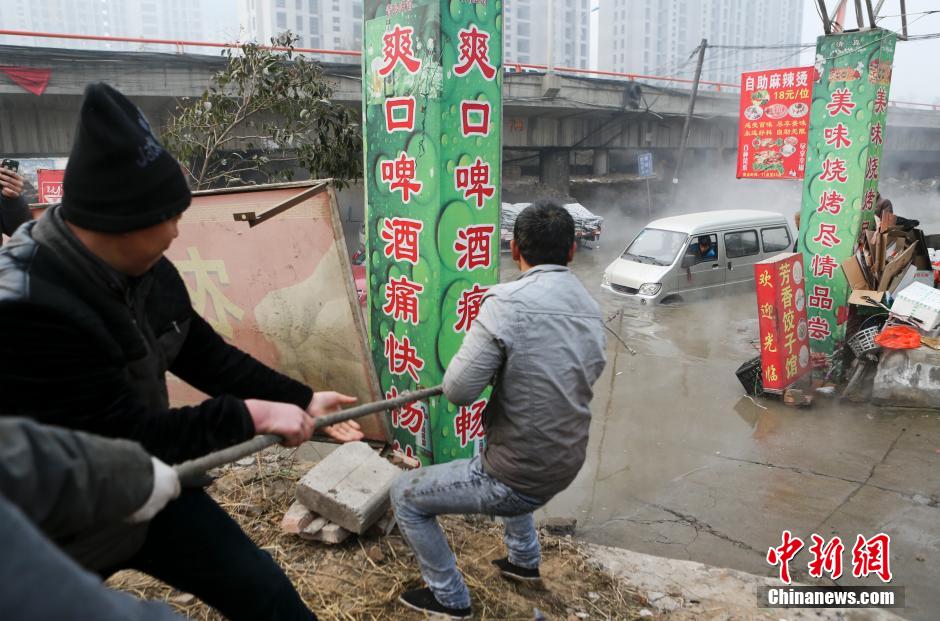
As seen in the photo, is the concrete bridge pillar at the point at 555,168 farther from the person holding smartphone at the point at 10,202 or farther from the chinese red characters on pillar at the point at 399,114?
the person holding smartphone at the point at 10,202

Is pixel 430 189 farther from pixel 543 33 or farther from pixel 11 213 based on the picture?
pixel 543 33

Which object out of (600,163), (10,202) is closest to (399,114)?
(10,202)

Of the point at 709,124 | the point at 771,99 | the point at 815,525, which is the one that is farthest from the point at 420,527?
the point at 709,124

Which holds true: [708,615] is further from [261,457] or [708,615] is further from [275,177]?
[275,177]

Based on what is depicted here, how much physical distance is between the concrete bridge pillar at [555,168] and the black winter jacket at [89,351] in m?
20.6

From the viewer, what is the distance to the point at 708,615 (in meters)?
3.20

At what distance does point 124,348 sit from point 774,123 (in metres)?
12.7

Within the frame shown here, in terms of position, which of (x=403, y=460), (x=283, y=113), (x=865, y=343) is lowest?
(x=865, y=343)

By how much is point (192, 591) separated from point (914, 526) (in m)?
4.99

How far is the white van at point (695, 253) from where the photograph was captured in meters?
11.6

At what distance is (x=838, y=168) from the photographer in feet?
24.7

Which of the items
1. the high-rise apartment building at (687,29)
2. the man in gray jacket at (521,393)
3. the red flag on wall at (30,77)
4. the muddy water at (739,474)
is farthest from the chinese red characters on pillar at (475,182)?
the high-rise apartment building at (687,29)

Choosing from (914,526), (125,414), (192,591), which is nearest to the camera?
(125,414)

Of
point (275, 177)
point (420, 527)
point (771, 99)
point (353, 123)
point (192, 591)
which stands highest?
point (771, 99)
